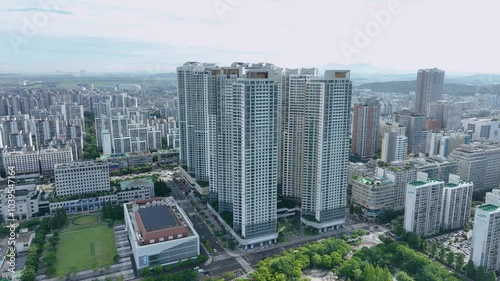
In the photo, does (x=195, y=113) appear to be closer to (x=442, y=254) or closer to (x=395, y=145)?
(x=395, y=145)

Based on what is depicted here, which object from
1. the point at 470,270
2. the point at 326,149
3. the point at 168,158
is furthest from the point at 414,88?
the point at 470,270

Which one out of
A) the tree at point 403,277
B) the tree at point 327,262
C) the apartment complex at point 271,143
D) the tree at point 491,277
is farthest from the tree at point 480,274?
the apartment complex at point 271,143

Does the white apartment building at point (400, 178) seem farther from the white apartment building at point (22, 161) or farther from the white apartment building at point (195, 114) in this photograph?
the white apartment building at point (22, 161)

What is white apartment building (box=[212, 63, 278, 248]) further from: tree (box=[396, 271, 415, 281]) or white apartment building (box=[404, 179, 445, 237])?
white apartment building (box=[404, 179, 445, 237])


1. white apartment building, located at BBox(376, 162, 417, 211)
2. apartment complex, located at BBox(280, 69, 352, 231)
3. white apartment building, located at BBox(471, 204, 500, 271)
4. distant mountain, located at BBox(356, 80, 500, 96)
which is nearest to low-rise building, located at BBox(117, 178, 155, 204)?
apartment complex, located at BBox(280, 69, 352, 231)

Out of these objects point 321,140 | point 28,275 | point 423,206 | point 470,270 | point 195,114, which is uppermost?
point 195,114

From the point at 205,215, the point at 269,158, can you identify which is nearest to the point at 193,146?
the point at 205,215
